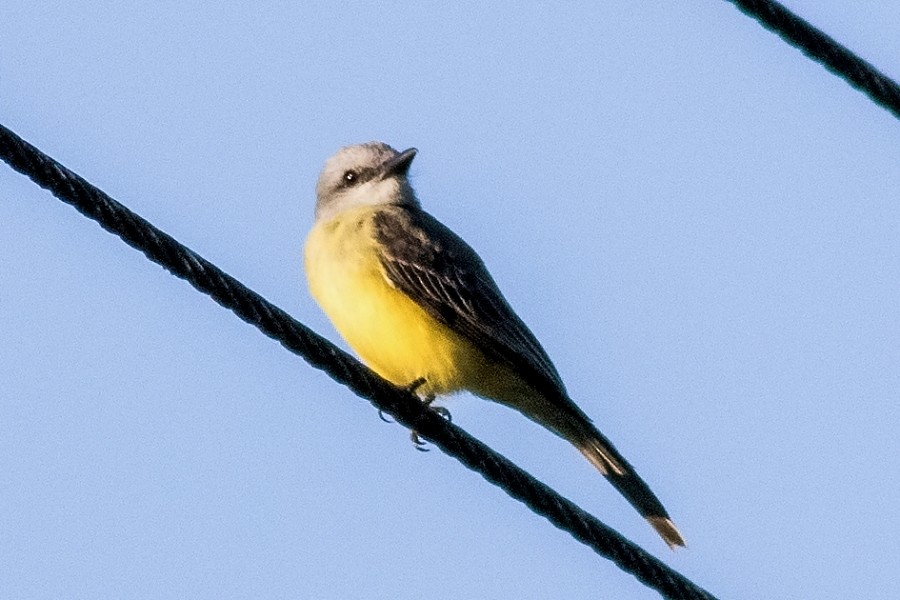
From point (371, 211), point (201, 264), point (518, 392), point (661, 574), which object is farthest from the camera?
point (371, 211)

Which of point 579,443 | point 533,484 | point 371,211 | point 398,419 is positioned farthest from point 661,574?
point 371,211

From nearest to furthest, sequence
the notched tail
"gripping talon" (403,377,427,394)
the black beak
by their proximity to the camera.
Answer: the notched tail < "gripping talon" (403,377,427,394) < the black beak

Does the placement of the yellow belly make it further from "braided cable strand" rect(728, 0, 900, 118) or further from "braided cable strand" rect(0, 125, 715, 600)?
"braided cable strand" rect(728, 0, 900, 118)

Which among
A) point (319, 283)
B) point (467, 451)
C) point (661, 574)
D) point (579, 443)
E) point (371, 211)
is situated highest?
point (371, 211)

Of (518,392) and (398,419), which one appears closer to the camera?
(398,419)

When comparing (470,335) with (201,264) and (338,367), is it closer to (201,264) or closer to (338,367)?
(338,367)

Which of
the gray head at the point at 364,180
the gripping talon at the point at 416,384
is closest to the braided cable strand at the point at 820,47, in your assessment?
the gripping talon at the point at 416,384

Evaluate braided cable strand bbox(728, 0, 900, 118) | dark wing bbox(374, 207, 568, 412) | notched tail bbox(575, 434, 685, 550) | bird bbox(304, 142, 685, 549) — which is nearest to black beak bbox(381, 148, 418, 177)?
dark wing bbox(374, 207, 568, 412)
